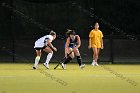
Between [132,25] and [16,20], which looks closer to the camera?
[16,20]

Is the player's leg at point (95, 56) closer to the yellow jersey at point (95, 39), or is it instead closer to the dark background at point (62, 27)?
the yellow jersey at point (95, 39)

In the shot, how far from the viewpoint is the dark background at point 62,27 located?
28.4 metres

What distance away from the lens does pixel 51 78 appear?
1728 cm

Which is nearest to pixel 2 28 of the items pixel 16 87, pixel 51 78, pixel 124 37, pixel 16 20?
pixel 16 20

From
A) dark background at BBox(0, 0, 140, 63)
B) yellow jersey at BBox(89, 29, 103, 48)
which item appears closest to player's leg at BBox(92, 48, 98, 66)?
yellow jersey at BBox(89, 29, 103, 48)

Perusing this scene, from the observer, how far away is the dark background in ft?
93.0

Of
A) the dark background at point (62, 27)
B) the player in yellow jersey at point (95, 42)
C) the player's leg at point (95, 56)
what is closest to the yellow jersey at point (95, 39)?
the player in yellow jersey at point (95, 42)

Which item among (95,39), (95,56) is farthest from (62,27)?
(95,56)

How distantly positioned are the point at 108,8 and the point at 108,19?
2.97 feet

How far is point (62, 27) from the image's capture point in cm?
3012

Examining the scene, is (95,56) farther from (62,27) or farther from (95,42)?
(62,27)

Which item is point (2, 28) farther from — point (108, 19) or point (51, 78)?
point (51, 78)

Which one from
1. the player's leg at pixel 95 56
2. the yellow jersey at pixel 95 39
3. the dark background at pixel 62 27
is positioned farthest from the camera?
the dark background at pixel 62 27

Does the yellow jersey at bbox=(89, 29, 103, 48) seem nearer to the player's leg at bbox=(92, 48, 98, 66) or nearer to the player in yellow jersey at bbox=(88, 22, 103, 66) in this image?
the player in yellow jersey at bbox=(88, 22, 103, 66)
